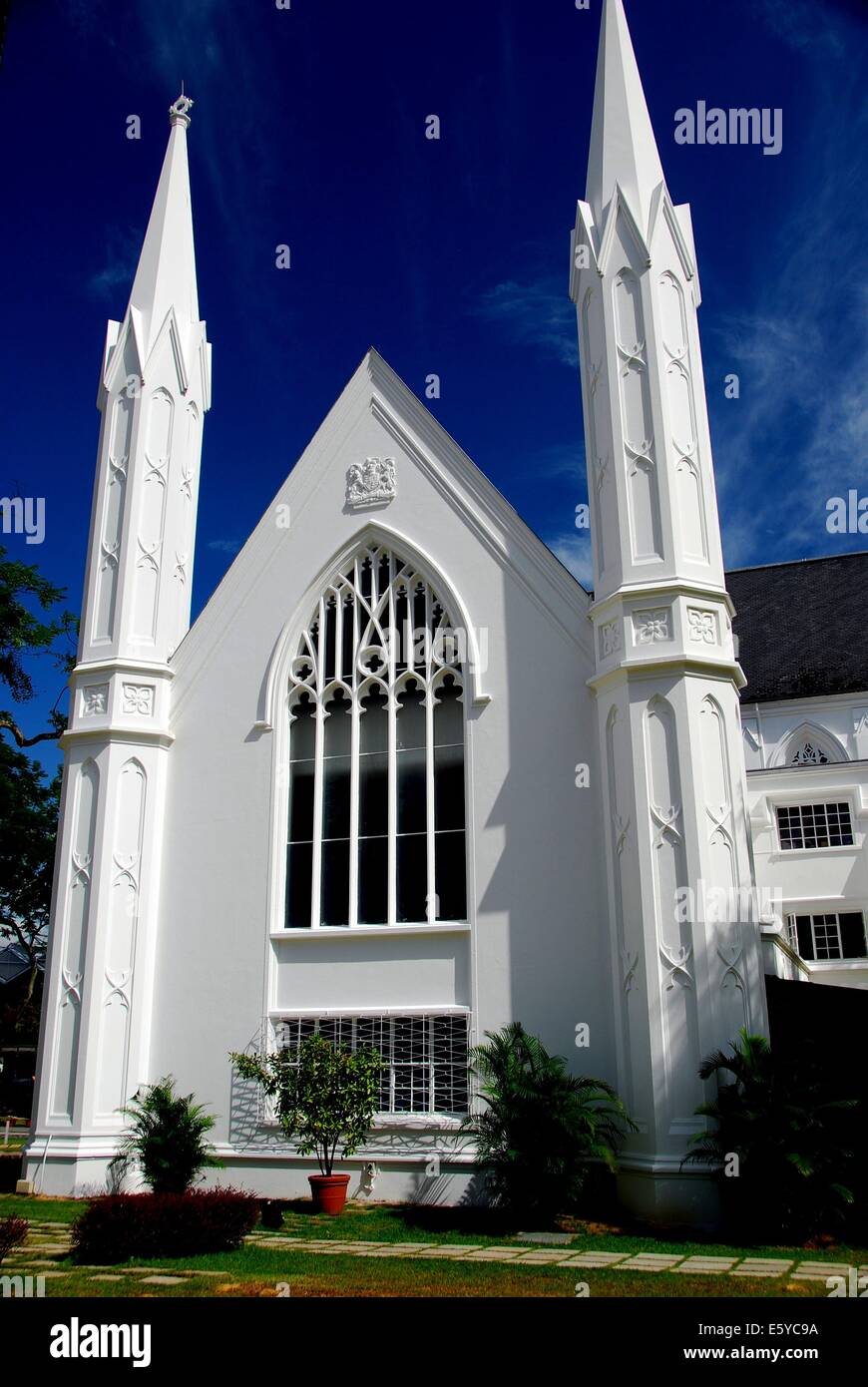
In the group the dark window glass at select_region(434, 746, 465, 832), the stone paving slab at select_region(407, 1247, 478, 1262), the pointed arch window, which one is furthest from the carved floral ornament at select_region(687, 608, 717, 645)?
the stone paving slab at select_region(407, 1247, 478, 1262)

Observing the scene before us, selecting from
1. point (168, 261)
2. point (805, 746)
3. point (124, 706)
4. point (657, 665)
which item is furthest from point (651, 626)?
point (805, 746)

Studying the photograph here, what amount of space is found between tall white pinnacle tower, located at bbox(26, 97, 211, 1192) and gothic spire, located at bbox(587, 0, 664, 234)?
315 inches

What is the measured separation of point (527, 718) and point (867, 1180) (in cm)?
727

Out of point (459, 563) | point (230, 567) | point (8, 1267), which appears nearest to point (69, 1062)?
point (8, 1267)

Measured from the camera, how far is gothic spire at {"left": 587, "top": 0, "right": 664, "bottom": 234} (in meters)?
17.0

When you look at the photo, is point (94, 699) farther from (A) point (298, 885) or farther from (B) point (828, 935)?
(B) point (828, 935)

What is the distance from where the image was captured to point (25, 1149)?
51.8ft

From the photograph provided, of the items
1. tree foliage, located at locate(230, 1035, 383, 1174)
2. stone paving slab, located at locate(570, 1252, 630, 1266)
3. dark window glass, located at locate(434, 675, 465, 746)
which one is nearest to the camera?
stone paving slab, located at locate(570, 1252, 630, 1266)

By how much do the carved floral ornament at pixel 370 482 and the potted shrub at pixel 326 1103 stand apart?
8.77m

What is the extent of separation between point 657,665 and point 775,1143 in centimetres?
594

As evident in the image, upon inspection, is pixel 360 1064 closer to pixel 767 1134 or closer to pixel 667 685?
pixel 767 1134

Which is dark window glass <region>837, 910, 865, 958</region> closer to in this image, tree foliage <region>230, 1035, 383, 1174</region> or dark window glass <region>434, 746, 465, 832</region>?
dark window glass <region>434, 746, 465, 832</region>

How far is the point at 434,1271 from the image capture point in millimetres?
9562

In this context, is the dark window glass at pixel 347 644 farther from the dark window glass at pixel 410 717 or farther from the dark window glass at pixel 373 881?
the dark window glass at pixel 373 881
